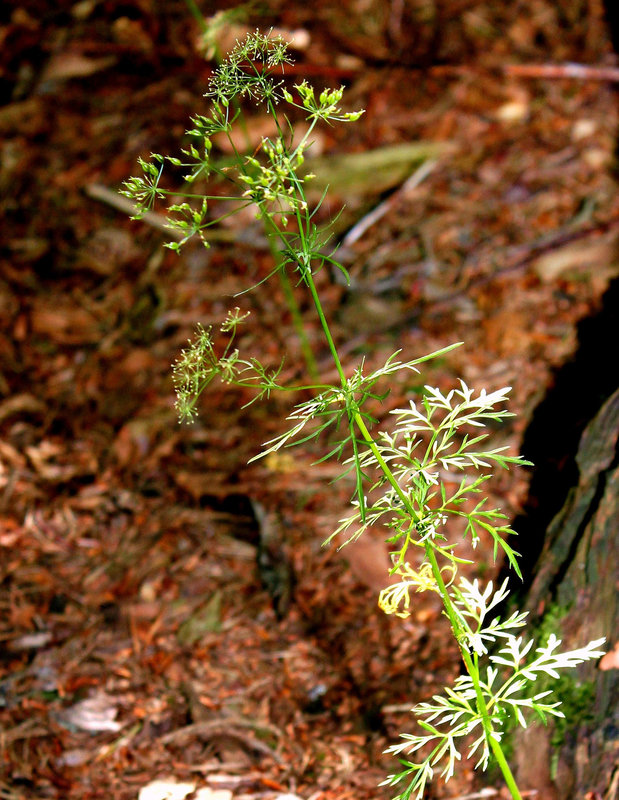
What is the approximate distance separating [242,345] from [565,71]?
8.70 ft

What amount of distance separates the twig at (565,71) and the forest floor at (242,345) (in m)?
0.05

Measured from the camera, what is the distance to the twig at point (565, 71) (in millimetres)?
4328

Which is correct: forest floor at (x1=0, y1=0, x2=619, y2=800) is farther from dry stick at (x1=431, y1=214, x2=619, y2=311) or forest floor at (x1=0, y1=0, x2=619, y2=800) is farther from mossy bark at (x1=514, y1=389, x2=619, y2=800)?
mossy bark at (x1=514, y1=389, x2=619, y2=800)

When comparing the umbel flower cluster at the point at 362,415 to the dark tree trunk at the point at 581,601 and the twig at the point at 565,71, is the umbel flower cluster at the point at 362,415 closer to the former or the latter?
the dark tree trunk at the point at 581,601

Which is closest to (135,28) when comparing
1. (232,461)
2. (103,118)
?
(103,118)

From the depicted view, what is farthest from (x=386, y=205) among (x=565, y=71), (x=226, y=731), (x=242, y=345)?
(x=226, y=731)

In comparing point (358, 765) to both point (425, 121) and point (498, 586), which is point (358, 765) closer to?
point (498, 586)

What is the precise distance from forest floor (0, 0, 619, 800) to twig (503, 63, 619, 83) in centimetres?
5

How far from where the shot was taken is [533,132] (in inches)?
165

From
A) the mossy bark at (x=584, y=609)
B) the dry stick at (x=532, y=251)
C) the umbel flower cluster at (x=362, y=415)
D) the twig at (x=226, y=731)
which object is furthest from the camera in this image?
the dry stick at (x=532, y=251)

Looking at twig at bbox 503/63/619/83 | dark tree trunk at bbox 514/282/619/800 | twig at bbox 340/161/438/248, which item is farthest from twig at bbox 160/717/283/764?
twig at bbox 503/63/619/83

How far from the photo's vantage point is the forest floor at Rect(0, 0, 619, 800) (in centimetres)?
222

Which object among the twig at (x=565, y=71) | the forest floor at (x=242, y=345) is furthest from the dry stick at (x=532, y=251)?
the twig at (x=565, y=71)

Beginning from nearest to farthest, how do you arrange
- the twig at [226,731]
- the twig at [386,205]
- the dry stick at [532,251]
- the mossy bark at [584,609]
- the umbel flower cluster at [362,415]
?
the umbel flower cluster at [362,415] → the mossy bark at [584,609] → the twig at [226,731] → the dry stick at [532,251] → the twig at [386,205]
